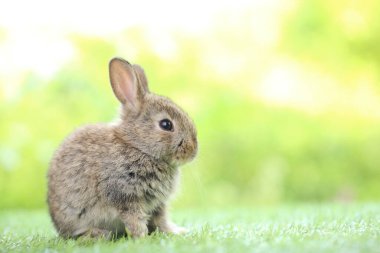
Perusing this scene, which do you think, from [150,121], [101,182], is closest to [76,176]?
[101,182]

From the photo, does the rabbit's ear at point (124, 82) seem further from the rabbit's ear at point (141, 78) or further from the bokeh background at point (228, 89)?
the bokeh background at point (228, 89)

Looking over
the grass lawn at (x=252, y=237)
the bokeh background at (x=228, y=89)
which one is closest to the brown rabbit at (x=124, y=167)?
the grass lawn at (x=252, y=237)

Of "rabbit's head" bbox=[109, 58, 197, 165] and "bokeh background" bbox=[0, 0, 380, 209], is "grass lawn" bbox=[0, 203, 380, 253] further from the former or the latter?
"bokeh background" bbox=[0, 0, 380, 209]

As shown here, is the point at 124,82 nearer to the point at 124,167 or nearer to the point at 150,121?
the point at 150,121

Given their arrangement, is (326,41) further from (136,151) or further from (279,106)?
(136,151)

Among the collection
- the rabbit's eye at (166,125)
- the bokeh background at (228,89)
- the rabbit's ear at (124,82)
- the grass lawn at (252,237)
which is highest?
the bokeh background at (228,89)

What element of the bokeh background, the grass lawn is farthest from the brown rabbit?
the bokeh background

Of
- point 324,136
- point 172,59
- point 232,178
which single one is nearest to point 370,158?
point 324,136
